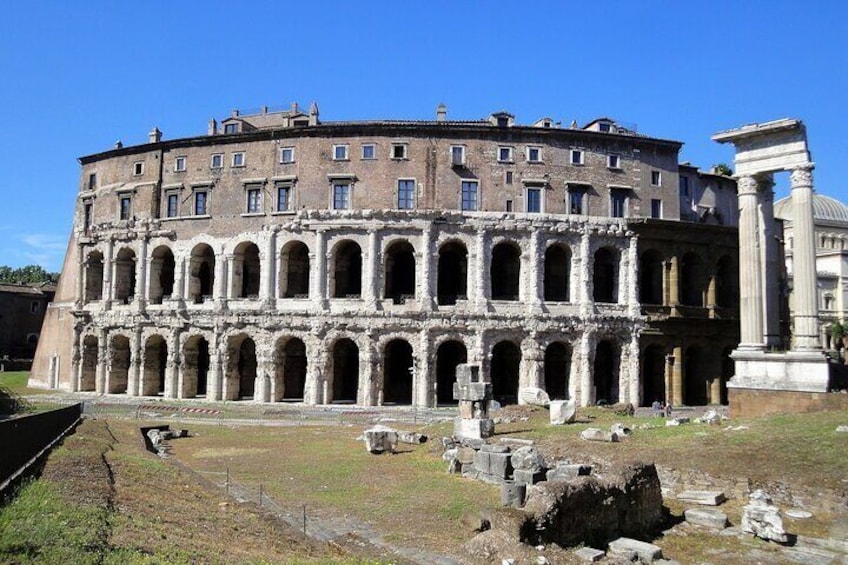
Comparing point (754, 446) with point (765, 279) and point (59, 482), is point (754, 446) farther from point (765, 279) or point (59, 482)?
point (59, 482)

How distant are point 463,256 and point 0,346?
5365 centimetres

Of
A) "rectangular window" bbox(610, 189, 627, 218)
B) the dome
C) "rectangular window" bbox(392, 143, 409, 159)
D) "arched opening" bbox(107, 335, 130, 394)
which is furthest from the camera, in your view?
the dome

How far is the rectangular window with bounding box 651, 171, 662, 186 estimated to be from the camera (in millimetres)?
40500

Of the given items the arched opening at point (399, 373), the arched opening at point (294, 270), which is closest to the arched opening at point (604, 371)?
the arched opening at point (399, 373)

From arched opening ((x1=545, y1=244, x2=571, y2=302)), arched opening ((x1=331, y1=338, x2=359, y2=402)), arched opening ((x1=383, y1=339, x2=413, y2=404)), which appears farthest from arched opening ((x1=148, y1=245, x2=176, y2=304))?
arched opening ((x1=545, y1=244, x2=571, y2=302))

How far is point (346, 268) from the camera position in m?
40.9

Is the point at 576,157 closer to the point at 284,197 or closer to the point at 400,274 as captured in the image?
the point at 400,274

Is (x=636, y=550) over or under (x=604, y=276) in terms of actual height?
under

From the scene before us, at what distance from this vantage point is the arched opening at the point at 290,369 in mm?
39438

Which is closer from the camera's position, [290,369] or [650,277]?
[290,369]

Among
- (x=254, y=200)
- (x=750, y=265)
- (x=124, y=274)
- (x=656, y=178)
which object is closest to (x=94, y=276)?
(x=124, y=274)

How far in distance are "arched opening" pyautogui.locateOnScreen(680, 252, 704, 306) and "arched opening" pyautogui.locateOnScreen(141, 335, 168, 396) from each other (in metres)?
32.2

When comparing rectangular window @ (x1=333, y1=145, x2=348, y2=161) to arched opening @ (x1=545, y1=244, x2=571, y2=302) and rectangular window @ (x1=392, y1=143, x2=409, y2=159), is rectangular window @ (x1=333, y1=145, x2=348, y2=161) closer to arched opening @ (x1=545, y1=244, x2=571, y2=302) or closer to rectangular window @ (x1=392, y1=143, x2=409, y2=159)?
rectangular window @ (x1=392, y1=143, x2=409, y2=159)

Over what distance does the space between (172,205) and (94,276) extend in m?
8.95
